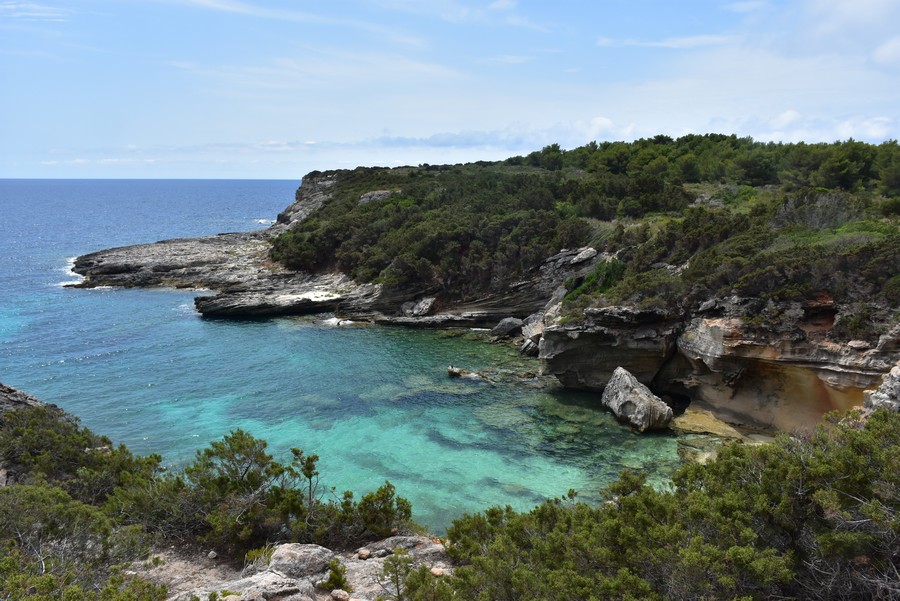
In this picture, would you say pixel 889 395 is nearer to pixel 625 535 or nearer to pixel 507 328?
pixel 625 535

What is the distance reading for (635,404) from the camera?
25.3 metres

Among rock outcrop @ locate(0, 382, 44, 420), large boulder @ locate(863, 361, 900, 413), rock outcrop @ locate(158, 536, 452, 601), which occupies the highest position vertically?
large boulder @ locate(863, 361, 900, 413)

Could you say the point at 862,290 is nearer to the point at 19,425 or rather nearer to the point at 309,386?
the point at 309,386

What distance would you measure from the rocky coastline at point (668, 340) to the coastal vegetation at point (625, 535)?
10384mm

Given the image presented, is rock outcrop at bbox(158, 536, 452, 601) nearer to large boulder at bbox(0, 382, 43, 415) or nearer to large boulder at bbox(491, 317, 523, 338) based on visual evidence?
large boulder at bbox(0, 382, 43, 415)

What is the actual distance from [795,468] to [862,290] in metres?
17.2

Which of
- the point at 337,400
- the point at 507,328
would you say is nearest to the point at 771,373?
the point at 507,328

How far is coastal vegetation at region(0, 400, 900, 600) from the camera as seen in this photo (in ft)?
28.8

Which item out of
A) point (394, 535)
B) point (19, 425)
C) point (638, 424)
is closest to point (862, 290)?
point (638, 424)

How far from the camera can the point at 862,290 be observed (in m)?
23.0

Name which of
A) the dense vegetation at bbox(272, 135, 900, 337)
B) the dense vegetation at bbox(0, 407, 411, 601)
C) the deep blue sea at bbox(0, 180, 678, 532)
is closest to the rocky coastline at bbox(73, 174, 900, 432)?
the dense vegetation at bbox(272, 135, 900, 337)

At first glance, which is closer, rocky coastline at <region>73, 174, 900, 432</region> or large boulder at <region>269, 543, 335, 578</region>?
large boulder at <region>269, 543, 335, 578</region>

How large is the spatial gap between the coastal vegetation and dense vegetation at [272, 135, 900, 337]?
12.8 metres

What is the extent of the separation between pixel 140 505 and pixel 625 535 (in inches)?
462
